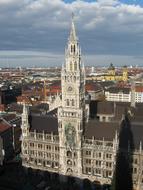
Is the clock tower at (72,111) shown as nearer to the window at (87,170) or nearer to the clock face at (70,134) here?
the clock face at (70,134)

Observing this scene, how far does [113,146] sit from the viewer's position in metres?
86.1

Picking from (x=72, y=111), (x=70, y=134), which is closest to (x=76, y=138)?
(x=70, y=134)

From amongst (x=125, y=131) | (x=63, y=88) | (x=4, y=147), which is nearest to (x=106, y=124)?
(x=125, y=131)

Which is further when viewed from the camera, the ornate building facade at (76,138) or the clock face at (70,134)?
the clock face at (70,134)

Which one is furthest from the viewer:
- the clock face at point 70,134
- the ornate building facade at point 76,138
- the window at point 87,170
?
the window at point 87,170

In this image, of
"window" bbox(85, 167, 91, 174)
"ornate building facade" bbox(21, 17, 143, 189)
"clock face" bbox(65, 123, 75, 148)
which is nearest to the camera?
"ornate building facade" bbox(21, 17, 143, 189)

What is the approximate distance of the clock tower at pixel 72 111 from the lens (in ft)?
289

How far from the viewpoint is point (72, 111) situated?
9031cm

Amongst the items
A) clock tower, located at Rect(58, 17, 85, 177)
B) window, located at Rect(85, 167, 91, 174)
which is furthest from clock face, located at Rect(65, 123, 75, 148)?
window, located at Rect(85, 167, 91, 174)

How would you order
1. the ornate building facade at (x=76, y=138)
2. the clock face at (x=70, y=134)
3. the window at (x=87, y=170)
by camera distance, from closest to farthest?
the ornate building facade at (x=76, y=138), the clock face at (x=70, y=134), the window at (x=87, y=170)

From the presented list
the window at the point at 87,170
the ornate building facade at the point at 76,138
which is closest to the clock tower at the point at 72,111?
the ornate building facade at the point at 76,138

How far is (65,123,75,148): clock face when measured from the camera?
300 ft

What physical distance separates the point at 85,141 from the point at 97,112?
40.9 metres

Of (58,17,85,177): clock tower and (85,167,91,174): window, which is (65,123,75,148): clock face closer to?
(58,17,85,177): clock tower
